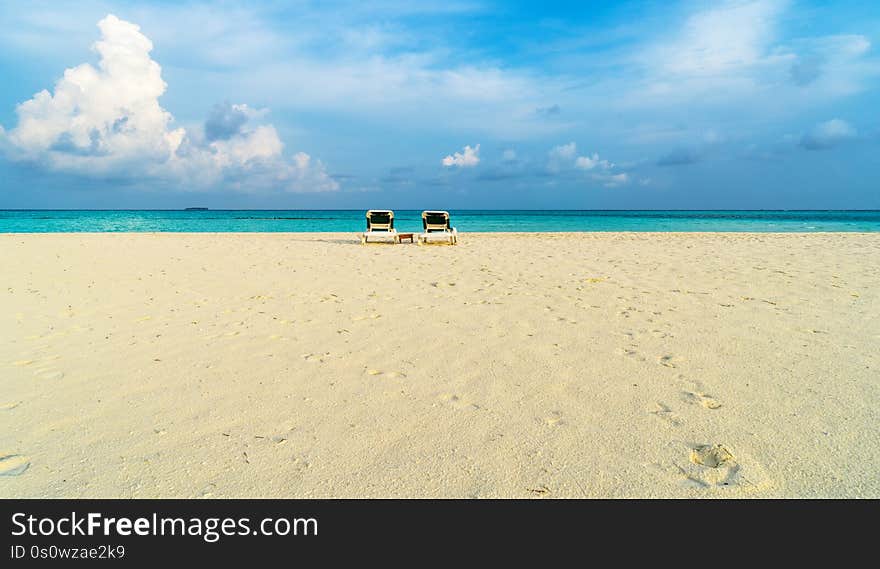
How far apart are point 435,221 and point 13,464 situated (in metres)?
14.6

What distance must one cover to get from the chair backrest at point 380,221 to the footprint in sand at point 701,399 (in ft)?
44.9

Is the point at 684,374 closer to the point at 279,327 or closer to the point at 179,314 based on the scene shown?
the point at 279,327

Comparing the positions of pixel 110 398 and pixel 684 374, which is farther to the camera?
pixel 684 374

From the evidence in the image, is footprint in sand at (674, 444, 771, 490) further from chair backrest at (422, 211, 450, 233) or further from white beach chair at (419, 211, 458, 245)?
chair backrest at (422, 211, 450, 233)

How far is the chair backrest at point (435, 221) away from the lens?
1634 cm

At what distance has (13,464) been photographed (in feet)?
8.13

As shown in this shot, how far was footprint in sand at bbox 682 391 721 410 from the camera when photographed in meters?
3.11

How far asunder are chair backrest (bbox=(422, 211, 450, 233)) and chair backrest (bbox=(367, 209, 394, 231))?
1.15 metres
